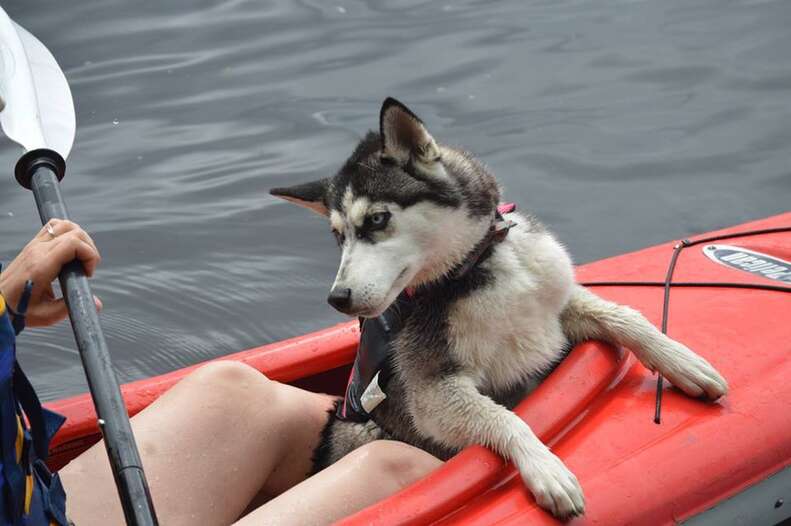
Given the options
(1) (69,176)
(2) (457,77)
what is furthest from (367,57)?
(1) (69,176)

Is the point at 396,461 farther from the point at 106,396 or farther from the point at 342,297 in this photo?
the point at 106,396

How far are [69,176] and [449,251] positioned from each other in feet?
13.1

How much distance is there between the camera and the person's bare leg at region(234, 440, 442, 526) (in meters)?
1.83

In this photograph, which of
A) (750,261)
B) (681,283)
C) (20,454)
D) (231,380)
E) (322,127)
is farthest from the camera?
(322,127)

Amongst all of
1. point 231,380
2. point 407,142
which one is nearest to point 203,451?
point 231,380

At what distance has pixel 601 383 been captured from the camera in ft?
6.88

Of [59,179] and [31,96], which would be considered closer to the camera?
[59,179]

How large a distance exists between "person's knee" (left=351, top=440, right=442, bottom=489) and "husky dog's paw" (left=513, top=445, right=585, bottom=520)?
0.80 ft

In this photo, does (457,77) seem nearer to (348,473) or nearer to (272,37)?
(272,37)

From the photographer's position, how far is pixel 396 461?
1.96m

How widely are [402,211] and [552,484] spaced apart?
619mm

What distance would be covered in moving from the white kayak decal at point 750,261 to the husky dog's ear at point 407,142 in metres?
1.18

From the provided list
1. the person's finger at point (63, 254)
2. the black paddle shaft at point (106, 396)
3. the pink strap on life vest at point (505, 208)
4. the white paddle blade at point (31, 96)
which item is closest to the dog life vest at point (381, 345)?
the pink strap on life vest at point (505, 208)

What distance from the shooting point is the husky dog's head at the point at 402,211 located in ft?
6.26
